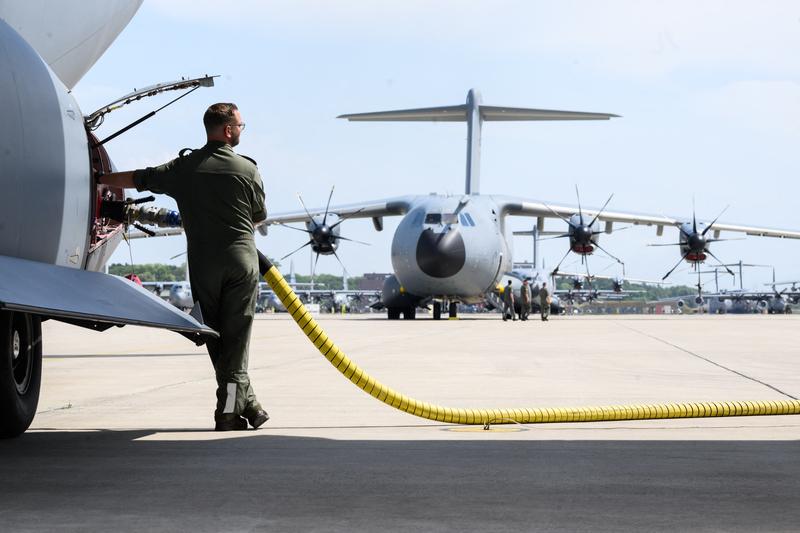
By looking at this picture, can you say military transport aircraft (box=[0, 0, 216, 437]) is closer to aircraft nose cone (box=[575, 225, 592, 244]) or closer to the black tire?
the black tire

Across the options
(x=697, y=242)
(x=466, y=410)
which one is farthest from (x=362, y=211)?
(x=466, y=410)

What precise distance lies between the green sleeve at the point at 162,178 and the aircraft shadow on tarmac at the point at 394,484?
4.91 ft

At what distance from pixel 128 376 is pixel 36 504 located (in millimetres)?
7605

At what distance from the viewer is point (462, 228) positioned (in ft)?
113

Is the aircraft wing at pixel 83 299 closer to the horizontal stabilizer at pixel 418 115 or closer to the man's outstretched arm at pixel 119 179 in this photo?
the man's outstretched arm at pixel 119 179

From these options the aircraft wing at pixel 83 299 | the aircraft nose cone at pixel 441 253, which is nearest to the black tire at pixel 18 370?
the aircraft wing at pixel 83 299

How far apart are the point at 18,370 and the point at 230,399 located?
1250 millimetres

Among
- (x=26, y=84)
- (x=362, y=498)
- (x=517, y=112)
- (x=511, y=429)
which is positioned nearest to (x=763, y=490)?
(x=362, y=498)

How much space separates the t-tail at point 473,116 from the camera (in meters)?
42.7

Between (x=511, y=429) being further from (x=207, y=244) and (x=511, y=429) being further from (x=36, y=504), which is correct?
(x=36, y=504)

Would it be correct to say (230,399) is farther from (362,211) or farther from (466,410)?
(362,211)

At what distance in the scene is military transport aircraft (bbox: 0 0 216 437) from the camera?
5.37 metres

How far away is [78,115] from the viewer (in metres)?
6.49

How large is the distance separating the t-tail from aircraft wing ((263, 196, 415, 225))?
11.3 ft
